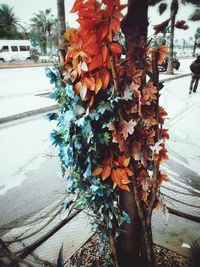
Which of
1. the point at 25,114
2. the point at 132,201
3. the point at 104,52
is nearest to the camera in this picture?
the point at 104,52

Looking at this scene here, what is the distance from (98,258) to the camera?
2238mm

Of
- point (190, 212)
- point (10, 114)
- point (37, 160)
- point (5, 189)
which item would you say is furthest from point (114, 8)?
point (10, 114)

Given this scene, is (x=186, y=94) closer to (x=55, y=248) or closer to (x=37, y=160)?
(x=37, y=160)

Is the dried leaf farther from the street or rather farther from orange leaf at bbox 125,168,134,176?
the street

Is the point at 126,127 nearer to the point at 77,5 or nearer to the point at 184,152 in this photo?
the point at 77,5

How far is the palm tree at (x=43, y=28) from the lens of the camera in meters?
49.6

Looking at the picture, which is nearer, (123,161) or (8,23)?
(123,161)

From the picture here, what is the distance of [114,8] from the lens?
3.57ft

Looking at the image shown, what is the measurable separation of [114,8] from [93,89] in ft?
1.32

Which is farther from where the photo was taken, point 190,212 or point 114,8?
point 190,212

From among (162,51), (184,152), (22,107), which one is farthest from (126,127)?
(22,107)

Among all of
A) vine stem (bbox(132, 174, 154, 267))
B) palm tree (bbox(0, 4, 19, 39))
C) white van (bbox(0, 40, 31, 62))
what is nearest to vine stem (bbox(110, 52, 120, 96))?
vine stem (bbox(132, 174, 154, 267))

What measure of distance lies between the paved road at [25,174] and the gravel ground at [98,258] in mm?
775

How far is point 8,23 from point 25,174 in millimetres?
50237
